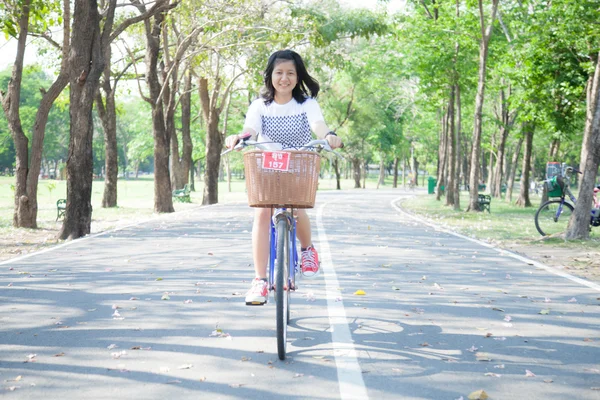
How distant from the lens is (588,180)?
13789 mm

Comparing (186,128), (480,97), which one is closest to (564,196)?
(480,97)

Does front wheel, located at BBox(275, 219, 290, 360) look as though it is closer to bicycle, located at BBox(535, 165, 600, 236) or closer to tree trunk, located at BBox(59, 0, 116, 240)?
tree trunk, located at BBox(59, 0, 116, 240)

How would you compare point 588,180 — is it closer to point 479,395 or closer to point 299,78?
point 299,78

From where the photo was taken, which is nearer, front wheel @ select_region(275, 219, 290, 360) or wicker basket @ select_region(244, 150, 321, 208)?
front wheel @ select_region(275, 219, 290, 360)

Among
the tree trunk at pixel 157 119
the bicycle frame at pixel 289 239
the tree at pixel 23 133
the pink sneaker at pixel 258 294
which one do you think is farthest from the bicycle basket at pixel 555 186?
the tree trunk at pixel 157 119

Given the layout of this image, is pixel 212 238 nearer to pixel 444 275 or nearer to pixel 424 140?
pixel 444 275

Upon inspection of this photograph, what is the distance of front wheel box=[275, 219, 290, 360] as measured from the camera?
16.0 feet

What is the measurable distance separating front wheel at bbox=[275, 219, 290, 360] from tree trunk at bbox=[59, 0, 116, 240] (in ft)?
33.4

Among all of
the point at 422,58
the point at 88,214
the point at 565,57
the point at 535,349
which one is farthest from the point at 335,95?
the point at 535,349

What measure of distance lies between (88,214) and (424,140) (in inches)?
2194

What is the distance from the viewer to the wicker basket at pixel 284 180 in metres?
5.05

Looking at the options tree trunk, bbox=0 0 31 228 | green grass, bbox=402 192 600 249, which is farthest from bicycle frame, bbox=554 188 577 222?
tree trunk, bbox=0 0 31 228

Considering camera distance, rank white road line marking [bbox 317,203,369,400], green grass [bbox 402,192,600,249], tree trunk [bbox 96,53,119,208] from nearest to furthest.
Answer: white road line marking [bbox 317,203,369,400]
green grass [bbox 402,192,600,249]
tree trunk [bbox 96,53,119,208]

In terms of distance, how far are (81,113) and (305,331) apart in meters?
10.3
